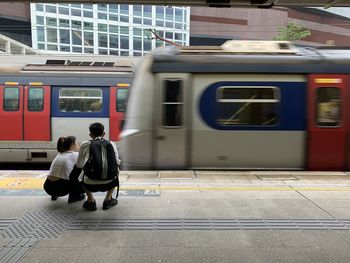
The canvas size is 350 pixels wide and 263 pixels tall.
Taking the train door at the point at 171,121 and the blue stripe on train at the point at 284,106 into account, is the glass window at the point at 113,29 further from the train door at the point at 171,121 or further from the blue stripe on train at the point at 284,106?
the blue stripe on train at the point at 284,106

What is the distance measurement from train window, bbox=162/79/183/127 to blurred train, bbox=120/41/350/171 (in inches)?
0.6

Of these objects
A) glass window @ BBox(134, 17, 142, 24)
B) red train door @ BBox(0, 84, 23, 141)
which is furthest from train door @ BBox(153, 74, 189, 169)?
glass window @ BBox(134, 17, 142, 24)

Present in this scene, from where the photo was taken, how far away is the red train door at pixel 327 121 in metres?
6.04

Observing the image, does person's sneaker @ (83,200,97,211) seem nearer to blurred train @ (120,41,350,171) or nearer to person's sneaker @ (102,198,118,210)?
person's sneaker @ (102,198,118,210)

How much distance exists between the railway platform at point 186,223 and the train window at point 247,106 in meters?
1.23

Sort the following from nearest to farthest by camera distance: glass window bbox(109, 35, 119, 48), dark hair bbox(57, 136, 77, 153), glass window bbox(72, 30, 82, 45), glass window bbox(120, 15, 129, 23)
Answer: dark hair bbox(57, 136, 77, 153), glass window bbox(72, 30, 82, 45), glass window bbox(109, 35, 119, 48), glass window bbox(120, 15, 129, 23)

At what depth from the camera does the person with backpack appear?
216 inches

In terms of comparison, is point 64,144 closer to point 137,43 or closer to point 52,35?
point 52,35

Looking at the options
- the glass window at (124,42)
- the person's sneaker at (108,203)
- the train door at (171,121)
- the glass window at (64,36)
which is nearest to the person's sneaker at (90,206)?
Answer: the person's sneaker at (108,203)

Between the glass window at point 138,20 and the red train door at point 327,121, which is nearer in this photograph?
the red train door at point 327,121

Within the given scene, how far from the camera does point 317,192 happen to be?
6.61m

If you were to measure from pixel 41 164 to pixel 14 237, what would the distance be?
6767 mm

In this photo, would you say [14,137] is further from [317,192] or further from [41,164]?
[317,192]

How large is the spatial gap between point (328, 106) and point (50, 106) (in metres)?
7.07
